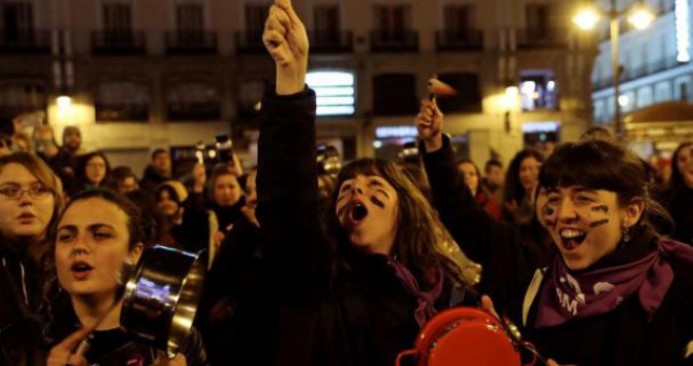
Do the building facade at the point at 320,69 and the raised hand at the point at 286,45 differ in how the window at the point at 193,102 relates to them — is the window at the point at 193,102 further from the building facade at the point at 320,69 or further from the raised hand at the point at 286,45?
the raised hand at the point at 286,45

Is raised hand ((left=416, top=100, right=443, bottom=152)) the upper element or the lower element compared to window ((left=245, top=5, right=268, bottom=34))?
lower

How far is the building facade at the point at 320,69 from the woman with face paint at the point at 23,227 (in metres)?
25.1

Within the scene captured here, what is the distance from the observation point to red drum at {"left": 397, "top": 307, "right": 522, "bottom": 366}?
1.87m

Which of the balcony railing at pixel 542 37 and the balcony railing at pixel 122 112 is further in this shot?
the balcony railing at pixel 542 37

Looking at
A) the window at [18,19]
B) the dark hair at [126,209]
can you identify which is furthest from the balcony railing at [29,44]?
the dark hair at [126,209]

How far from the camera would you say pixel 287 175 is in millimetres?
2193

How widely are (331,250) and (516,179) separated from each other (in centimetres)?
375

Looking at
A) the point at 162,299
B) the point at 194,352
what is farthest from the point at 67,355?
the point at 194,352

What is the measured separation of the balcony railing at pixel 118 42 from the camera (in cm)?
3034

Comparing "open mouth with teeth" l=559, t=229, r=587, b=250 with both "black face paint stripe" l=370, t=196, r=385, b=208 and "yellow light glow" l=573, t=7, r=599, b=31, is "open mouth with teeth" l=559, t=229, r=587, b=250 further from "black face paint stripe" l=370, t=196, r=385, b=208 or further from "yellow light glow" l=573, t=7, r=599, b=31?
"yellow light glow" l=573, t=7, r=599, b=31

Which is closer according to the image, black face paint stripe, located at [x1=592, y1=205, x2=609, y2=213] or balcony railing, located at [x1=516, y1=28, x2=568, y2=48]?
black face paint stripe, located at [x1=592, y1=205, x2=609, y2=213]

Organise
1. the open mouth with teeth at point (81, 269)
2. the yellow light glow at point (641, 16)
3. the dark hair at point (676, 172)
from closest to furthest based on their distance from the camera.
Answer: the open mouth with teeth at point (81, 269) < the dark hair at point (676, 172) < the yellow light glow at point (641, 16)

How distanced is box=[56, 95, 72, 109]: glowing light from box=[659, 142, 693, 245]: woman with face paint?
26.2 meters

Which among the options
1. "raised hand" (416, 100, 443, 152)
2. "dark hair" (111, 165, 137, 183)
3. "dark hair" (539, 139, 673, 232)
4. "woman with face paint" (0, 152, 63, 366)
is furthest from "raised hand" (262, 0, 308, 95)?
"dark hair" (111, 165, 137, 183)
